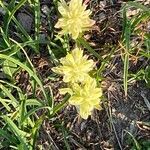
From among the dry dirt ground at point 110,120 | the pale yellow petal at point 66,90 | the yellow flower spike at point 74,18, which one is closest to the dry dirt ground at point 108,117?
the dry dirt ground at point 110,120

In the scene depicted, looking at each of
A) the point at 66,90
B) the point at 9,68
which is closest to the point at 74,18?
the point at 66,90

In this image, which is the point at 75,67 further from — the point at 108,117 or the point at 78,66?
the point at 108,117

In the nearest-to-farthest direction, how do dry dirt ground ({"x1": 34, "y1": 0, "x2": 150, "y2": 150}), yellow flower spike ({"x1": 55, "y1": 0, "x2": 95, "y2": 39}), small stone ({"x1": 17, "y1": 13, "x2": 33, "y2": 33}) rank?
yellow flower spike ({"x1": 55, "y1": 0, "x2": 95, "y2": 39}), dry dirt ground ({"x1": 34, "y1": 0, "x2": 150, "y2": 150}), small stone ({"x1": 17, "y1": 13, "x2": 33, "y2": 33})

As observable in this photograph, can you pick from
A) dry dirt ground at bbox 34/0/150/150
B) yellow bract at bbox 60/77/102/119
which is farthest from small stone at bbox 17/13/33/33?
yellow bract at bbox 60/77/102/119

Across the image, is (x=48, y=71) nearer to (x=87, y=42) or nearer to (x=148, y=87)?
(x=87, y=42)

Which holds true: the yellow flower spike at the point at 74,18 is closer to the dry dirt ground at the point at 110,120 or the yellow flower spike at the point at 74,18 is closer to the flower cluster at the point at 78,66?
the flower cluster at the point at 78,66

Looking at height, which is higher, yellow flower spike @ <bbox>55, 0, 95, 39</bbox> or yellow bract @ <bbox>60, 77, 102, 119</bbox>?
yellow flower spike @ <bbox>55, 0, 95, 39</bbox>

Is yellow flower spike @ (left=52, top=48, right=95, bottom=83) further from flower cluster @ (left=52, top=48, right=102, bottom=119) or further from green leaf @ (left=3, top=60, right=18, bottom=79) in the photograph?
green leaf @ (left=3, top=60, right=18, bottom=79)
